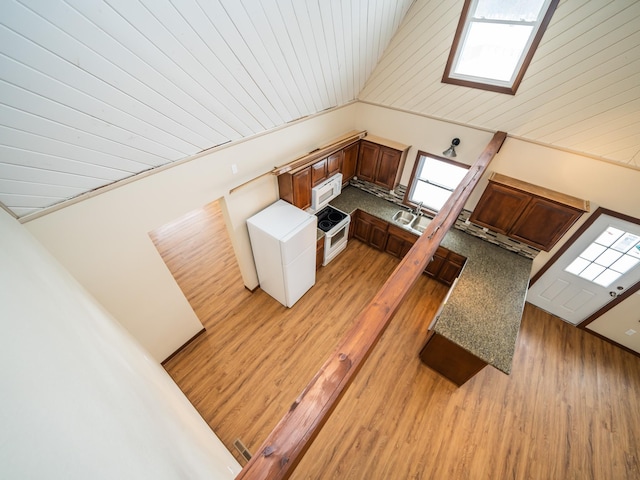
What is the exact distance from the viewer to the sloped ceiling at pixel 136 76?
1305 millimetres

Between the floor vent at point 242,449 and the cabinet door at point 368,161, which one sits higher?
the cabinet door at point 368,161

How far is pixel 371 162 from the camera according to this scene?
14.9 feet

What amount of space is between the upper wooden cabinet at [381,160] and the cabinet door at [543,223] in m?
1.91

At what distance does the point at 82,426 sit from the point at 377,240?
15.1ft

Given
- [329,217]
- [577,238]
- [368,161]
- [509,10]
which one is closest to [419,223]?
[368,161]

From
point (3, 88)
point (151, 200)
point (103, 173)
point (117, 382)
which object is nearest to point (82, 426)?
point (117, 382)

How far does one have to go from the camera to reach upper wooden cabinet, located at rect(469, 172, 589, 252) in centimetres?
313

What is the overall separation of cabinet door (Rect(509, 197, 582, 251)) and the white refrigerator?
2.90 meters

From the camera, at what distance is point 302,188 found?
3.69 meters

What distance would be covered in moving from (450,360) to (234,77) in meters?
3.87

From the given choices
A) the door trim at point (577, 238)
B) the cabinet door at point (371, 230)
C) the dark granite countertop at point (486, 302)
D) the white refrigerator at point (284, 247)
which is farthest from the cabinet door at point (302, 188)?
the door trim at point (577, 238)

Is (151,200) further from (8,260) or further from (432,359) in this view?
(432,359)

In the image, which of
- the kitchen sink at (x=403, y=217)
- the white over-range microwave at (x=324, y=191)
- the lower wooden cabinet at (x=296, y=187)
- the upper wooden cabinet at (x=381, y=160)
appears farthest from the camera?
the kitchen sink at (x=403, y=217)

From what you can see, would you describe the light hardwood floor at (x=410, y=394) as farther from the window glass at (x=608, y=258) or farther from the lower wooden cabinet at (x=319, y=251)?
the window glass at (x=608, y=258)
